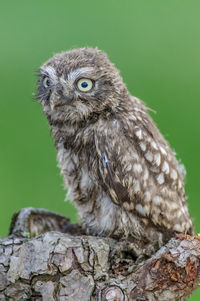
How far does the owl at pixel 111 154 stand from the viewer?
2.29m

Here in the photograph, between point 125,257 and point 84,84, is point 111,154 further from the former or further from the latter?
point 125,257

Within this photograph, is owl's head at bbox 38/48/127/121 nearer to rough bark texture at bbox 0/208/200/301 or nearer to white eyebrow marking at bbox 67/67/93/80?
white eyebrow marking at bbox 67/67/93/80

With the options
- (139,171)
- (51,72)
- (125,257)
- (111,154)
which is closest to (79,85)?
(51,72)

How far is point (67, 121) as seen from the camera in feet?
7.94

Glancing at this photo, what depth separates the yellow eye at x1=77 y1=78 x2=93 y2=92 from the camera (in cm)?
231

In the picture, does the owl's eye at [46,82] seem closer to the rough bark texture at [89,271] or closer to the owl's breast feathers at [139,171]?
the owl's breast feathers at [139,171]

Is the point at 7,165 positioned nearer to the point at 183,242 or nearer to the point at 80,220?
the point at 80,220

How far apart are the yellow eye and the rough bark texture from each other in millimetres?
652

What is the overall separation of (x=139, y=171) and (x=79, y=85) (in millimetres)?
448

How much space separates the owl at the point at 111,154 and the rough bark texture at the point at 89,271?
11.1 inches

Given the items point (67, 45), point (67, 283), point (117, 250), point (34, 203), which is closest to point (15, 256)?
point (67, 283)

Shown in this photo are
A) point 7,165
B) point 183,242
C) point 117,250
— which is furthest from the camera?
point 7,165

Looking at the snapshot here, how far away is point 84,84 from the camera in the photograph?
91.6 inches

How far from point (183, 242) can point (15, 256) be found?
0.62 metres
